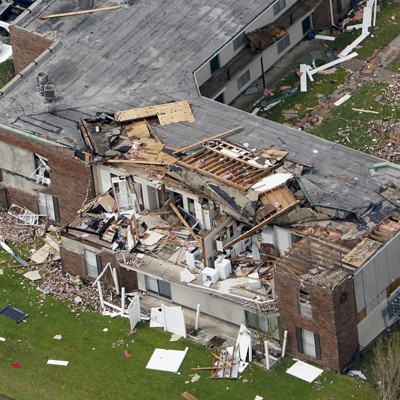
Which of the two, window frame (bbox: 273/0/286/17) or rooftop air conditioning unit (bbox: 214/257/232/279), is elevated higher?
window frame (bbox: 273/0/286/17)

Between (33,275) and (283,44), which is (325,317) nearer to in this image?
(33,275)

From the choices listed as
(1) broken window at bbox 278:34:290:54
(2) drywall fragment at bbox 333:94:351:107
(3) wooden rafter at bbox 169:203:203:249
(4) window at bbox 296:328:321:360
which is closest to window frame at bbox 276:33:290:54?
(1) broken window at bbox 278:34:290:54

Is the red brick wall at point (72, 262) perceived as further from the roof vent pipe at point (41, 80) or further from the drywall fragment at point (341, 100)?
the drywall fragment at point (341, 100)

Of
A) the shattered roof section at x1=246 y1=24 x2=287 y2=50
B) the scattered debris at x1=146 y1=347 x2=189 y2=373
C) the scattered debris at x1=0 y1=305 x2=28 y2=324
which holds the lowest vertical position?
the scattered debris at x1=146 y1=347 x2=189 y2=373

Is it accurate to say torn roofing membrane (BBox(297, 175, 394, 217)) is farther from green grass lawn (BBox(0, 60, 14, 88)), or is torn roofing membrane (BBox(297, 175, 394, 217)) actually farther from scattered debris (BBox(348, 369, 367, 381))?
green grass lawn (BBox(0, 60, 14, 88))

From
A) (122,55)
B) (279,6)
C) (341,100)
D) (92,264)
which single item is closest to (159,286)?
(92,264)

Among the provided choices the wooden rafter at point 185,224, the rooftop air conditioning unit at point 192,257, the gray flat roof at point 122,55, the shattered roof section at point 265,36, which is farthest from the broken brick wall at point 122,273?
the shattered roof section at point 265,36
